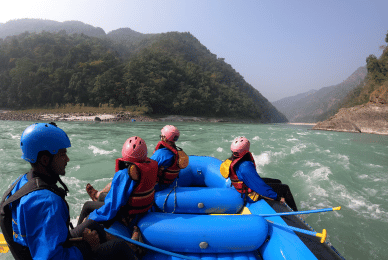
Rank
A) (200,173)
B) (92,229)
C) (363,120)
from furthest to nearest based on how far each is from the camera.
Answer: (363,120), (200,173), (92,229)

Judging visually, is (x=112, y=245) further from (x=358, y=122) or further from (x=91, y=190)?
(x=358, y=122)

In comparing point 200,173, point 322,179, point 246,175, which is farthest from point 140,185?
point 322,179

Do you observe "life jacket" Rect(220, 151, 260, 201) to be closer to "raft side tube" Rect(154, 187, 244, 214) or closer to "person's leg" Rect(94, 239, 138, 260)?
"raft side tube" Rect(154, 187, 244, 214)

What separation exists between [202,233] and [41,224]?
144 cm

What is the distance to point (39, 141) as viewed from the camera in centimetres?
128

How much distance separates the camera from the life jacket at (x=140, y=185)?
2.01 m

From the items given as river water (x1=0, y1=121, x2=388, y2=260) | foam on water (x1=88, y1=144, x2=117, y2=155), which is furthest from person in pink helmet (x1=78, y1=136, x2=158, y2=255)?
foam on water (x1=88, y1=144, x2=117, y2=155)

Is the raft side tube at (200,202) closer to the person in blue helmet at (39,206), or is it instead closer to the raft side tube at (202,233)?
the raft side tube at (202,233)

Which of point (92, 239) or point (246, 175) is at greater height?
point (246, 175)

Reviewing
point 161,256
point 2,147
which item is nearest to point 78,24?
point 2,147

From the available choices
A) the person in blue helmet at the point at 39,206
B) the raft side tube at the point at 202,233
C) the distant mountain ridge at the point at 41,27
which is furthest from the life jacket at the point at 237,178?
the distant mountain ridge at the point at 41,27

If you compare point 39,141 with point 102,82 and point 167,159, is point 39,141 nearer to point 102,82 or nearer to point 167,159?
point 167,159

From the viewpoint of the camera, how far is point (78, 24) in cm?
15312

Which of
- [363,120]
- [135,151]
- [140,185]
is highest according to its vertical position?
[363,120]
